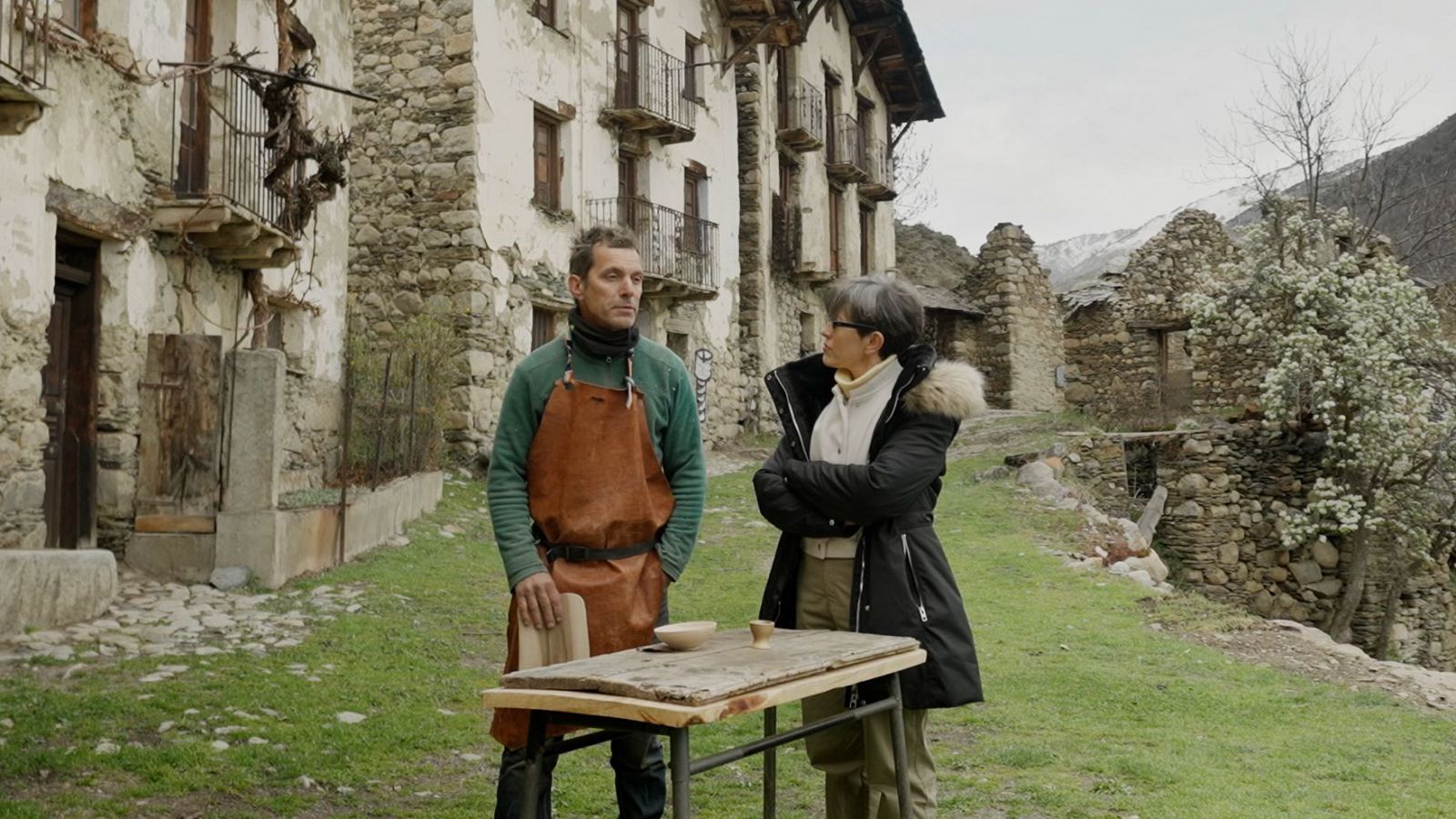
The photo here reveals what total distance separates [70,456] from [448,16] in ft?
27.2

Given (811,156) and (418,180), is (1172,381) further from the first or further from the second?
(418,180)

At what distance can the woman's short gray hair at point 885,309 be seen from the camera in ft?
12.1

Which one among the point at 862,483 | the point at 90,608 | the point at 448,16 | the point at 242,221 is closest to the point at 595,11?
the point at 448,16

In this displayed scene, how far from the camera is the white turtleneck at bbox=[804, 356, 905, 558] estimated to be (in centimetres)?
371

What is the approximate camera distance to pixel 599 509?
3.54m

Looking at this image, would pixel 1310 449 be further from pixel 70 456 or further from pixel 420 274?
pixel 70 456

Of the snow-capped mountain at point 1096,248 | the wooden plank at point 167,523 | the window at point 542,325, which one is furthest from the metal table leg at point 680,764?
the snow-capped mountain at point 1096,248

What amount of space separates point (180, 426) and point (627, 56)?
11161 millimetres

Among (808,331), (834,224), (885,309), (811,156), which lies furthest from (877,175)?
(885,309)

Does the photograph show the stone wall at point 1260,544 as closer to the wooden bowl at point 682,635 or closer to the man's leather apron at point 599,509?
the man's leather apron at point 599,509

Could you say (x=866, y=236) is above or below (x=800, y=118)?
below

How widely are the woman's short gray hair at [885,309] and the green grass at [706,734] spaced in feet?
6.55

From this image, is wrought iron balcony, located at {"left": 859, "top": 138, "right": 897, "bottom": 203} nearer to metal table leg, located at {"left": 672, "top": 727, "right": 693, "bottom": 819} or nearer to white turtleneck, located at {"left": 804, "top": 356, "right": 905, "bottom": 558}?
white turtleneck, located at {"left": 804, "top": 356, "right": 905, "bottom": 558}

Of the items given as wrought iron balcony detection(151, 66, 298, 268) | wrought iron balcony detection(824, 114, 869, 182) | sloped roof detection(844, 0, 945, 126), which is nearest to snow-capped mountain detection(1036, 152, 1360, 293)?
sloped roof detection(844, 0, 945, 126)
